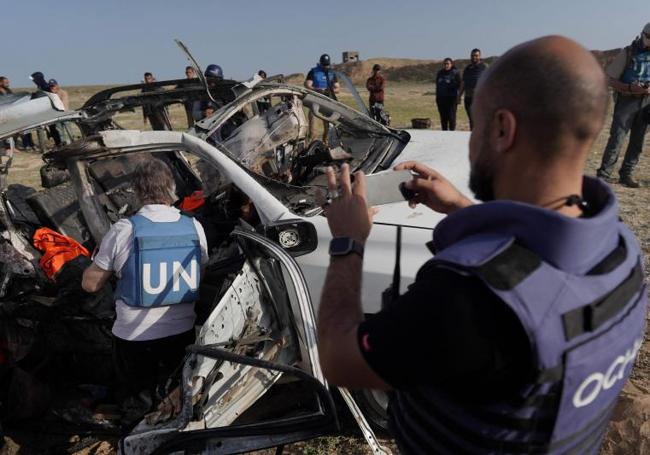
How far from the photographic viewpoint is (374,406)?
266cm

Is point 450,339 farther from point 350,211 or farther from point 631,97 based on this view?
point 631,97

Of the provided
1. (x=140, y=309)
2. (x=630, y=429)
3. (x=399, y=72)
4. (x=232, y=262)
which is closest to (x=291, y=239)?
(x=232, y=262)

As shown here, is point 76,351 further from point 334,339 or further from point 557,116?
point 557,116

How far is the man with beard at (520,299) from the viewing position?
0.79 metres

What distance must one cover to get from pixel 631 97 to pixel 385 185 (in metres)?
5.92

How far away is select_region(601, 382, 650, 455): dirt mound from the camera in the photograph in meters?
2.26

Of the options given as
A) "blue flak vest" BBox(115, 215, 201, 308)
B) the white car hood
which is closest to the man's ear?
the white car hood

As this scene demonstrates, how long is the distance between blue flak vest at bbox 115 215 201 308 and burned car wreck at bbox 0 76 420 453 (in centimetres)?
22

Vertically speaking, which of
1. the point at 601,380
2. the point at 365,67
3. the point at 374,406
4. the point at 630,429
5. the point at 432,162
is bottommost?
the point at 365,67

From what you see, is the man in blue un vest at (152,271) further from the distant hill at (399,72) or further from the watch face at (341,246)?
the distant hill at (399,72)

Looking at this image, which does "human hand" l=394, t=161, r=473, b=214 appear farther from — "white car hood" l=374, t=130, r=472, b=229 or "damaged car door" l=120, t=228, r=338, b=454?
"white car hood" l=374, t=130, r=472, b=229

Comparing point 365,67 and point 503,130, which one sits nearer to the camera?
point 503,130

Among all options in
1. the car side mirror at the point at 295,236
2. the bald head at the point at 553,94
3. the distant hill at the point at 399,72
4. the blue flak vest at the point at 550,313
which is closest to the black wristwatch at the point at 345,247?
the blue flak vest at the point at 550,313

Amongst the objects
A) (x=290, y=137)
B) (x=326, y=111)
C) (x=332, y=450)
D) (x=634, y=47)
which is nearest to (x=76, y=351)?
(x=332, y=450)
